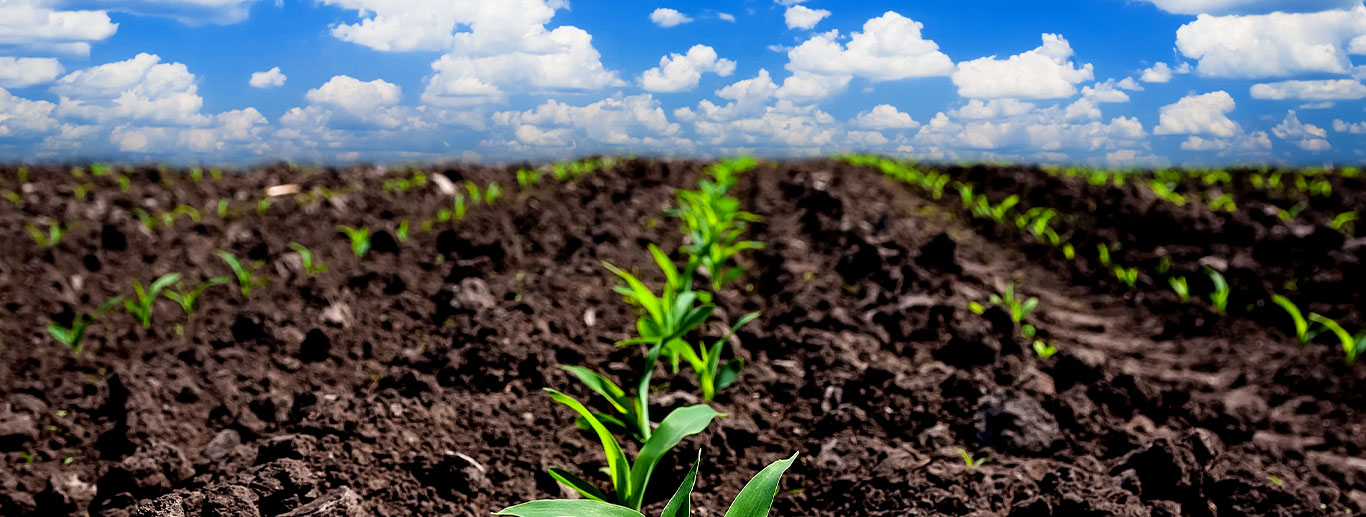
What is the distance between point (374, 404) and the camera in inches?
93.4

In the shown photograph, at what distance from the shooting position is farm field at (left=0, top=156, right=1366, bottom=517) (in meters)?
2.09

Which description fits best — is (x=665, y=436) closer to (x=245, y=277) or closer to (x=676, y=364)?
(x=676, y=364)

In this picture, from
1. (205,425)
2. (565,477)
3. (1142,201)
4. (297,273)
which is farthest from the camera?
(1142,201)

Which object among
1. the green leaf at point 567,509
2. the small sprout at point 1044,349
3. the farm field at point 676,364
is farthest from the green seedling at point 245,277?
the small sprout at point 1044,349

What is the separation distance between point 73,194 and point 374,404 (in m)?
7.76

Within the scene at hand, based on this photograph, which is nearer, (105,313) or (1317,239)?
(105,313)

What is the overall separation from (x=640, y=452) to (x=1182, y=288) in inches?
168

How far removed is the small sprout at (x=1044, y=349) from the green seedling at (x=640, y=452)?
7.24 ft

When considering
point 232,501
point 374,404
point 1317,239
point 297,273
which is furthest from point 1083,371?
point 297,273

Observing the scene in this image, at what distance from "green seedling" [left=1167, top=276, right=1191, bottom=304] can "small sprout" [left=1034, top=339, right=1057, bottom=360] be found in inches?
50.8

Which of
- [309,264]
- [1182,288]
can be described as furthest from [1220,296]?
[309,264]

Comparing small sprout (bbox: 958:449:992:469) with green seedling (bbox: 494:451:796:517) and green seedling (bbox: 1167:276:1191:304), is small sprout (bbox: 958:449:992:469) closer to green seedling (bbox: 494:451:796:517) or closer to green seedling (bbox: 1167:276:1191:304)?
green seedling (bbox: 494:451:796:517)

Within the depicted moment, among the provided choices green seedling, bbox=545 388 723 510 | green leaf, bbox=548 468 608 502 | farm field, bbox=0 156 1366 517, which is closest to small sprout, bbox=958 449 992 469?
farm field, bbox=0 156 1366 517

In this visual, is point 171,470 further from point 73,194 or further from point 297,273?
point 73,194
